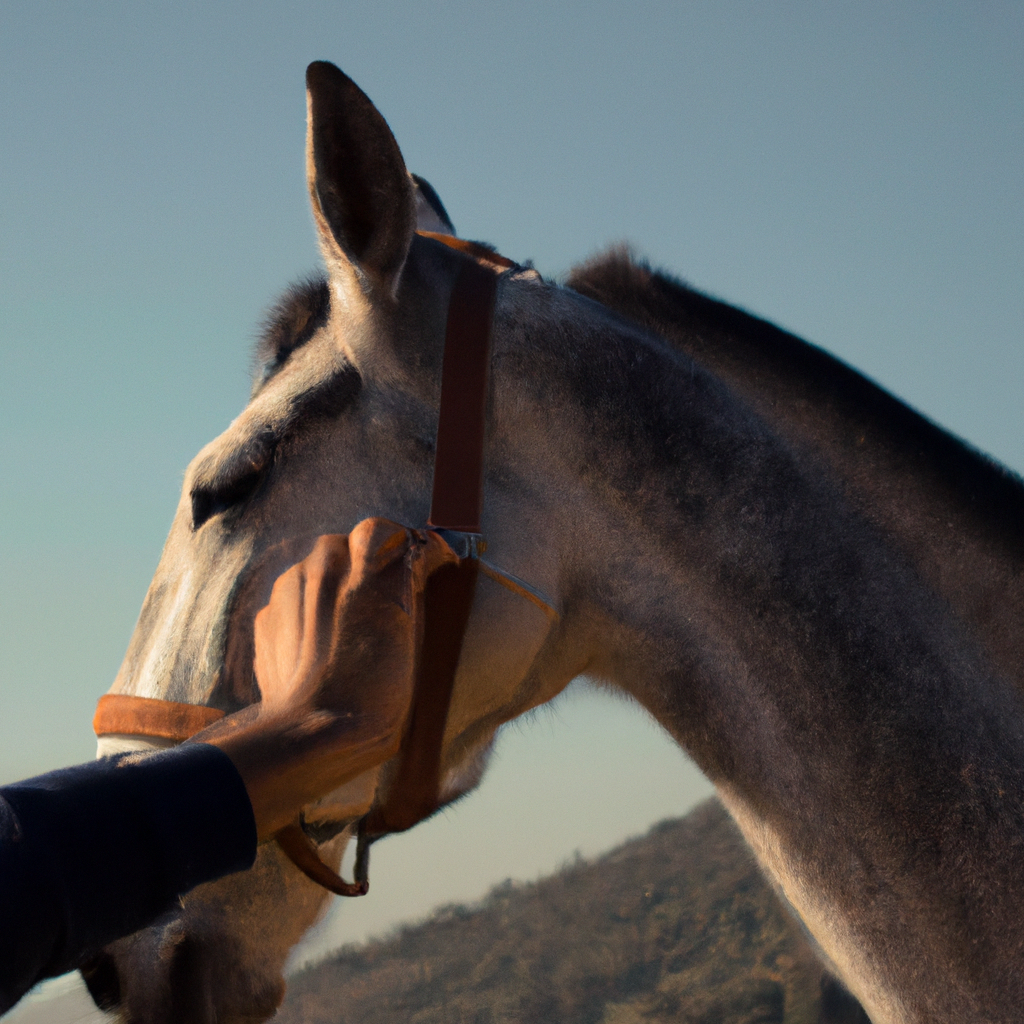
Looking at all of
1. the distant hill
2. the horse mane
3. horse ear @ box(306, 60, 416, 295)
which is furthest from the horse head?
the distant hill

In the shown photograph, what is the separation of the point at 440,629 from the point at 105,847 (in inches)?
30.1

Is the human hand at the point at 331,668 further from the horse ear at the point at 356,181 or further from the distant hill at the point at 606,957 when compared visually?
→ the distant hill at the point at 606,957

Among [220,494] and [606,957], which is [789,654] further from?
[606,957]

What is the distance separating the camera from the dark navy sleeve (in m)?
1.04

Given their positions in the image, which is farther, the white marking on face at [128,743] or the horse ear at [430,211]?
the horse ear at [430,211]

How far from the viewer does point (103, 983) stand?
1770 mm

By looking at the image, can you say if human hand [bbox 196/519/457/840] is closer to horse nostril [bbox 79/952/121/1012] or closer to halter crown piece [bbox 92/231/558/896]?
halter crown piece [bbox 92/231/558/896]

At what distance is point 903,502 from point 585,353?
29.5 inches

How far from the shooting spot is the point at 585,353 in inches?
77.7

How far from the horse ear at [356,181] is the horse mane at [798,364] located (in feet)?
1.86

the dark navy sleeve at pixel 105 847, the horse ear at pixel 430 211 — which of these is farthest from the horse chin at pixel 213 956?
the horse ear at pixel 430 211

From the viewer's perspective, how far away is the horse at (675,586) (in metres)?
1.68

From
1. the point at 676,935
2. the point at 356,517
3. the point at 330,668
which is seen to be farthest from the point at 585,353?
the point at 676,935

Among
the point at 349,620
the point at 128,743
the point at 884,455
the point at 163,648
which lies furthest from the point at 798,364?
the point at 128,743
